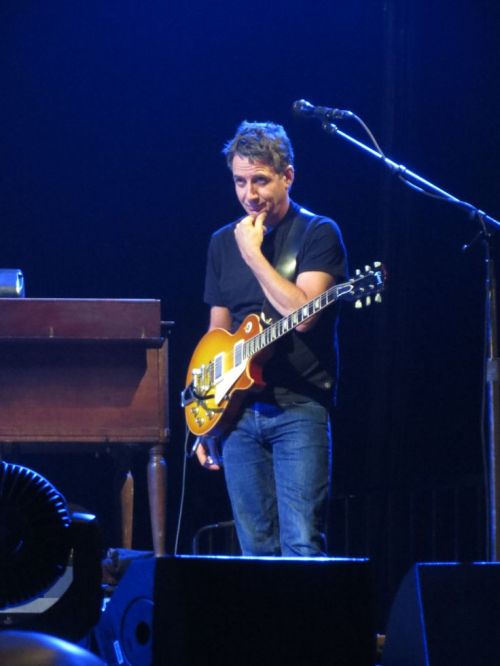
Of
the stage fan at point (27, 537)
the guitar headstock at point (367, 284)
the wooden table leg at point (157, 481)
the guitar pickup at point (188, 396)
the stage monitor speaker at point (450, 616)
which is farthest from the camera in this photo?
the wooden table leg at point (157, 481)

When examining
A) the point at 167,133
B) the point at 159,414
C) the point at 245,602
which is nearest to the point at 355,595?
the point at 245,602

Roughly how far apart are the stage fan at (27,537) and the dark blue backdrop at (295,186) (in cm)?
346

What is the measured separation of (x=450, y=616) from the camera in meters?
2.05

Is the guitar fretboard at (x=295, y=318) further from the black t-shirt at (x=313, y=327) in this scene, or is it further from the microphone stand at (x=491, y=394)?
the microphone stand at (x=491, y=394)

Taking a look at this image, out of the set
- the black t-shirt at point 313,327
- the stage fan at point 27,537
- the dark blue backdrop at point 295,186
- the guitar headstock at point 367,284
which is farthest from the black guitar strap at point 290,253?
the stage fan at point 27,537

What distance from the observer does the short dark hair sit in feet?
11.5

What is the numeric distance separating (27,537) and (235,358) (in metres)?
1.81

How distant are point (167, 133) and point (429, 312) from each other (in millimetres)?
1590

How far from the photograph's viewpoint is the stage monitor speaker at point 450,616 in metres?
2.03

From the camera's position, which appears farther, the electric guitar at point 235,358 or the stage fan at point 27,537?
the electric guitar at point 235,358

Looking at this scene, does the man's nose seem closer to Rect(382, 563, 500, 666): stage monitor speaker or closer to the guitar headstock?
the guitar headstock

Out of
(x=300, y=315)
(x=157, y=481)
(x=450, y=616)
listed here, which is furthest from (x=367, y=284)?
(x=450, y=616)

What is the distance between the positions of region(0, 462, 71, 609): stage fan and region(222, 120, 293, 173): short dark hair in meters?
1.99

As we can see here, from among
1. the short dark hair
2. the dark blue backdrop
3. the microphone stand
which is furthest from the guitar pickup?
the dark blue backdrop
